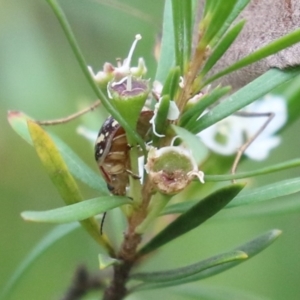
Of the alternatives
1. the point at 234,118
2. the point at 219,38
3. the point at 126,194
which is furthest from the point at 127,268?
the point at 234,118

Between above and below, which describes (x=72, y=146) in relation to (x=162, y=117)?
below

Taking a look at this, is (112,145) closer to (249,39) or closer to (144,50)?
(249,39)

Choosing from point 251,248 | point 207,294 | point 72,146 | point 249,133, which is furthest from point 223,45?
point 72,146

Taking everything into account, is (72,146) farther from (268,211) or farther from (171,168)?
(171,168)

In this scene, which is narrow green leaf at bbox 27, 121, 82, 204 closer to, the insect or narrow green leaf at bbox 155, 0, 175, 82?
the insect

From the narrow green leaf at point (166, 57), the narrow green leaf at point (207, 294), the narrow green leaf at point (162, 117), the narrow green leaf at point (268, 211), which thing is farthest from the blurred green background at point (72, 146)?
the narrow green leaf at point (162, 117)

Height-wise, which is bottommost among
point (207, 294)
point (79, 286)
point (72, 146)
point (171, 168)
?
point (207, 294)
